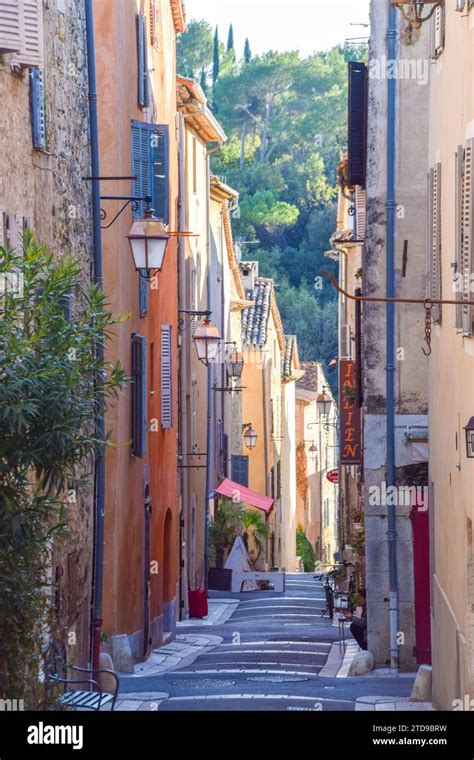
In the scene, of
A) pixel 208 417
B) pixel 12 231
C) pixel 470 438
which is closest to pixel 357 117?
pixel 12 231

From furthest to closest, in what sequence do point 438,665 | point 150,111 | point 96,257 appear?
point 150,111 → point 96,257 → point 438,665

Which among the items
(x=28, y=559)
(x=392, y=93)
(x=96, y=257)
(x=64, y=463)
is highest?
(x=392, y=93)

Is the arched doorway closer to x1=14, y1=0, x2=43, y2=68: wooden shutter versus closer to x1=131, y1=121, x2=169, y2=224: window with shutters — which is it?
x1=131, y1=121, x2=169, y2=224: window with shutters

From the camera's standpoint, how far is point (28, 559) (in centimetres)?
920

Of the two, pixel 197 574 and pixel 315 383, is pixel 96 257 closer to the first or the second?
pixel 197 574

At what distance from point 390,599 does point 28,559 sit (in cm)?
1075

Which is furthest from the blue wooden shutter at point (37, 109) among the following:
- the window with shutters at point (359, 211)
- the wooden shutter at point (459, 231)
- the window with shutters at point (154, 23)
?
the window with shutters at point (359, 211)

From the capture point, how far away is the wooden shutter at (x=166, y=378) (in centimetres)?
2481

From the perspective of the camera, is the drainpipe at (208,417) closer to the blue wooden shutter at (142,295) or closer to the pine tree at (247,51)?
the blue wooden shutter at (142,295)

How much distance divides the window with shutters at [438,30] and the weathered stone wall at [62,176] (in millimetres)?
3883

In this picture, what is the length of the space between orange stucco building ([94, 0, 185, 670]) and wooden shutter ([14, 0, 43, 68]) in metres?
4.22

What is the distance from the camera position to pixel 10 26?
12.5m
